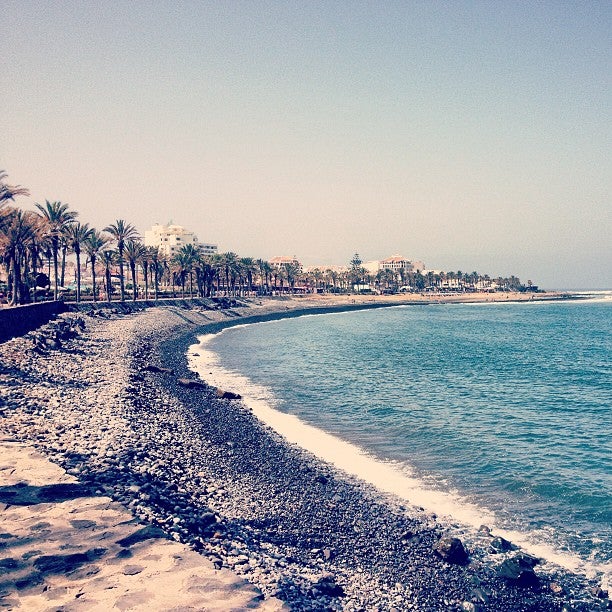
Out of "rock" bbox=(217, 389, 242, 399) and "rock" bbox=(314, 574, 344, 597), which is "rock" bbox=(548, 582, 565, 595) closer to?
"rock" bbox=(314, 574, 344, 597)

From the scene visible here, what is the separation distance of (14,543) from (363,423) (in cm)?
1876

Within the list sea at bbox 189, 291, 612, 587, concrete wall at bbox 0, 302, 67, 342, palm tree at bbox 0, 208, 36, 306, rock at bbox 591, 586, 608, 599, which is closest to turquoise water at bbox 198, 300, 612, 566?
sea at bbox 189, 291, 612, 587

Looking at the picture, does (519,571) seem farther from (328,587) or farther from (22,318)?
(22,318)

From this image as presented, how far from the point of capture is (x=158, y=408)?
2564 cm

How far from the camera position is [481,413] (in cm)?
2888

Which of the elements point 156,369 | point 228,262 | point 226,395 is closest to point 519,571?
point 226,395

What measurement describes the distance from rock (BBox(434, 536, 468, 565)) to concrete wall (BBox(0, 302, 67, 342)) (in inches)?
1331

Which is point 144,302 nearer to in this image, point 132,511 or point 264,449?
point 264,449

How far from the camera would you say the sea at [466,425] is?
15680mm

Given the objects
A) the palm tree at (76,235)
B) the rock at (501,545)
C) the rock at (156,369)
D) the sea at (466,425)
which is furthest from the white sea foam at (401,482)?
the palm tree at (76,235)

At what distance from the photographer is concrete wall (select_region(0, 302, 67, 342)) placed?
3550 cm

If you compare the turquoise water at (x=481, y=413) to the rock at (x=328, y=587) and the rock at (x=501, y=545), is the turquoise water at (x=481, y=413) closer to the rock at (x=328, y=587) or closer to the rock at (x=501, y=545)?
the rock at (x=501, y=545)

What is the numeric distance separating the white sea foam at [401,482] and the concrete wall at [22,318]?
63.8 feet

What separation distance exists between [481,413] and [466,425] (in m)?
3.42
